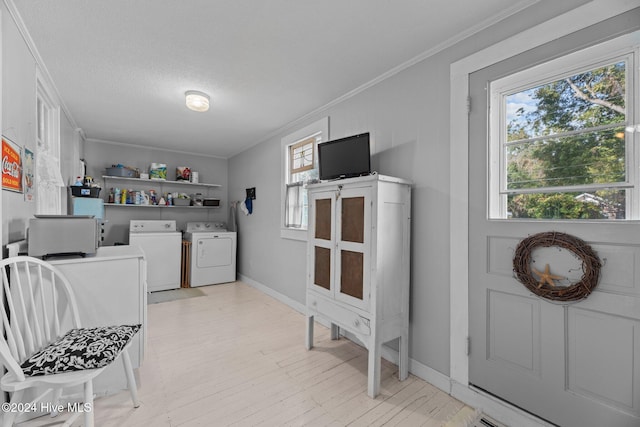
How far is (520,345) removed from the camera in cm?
161

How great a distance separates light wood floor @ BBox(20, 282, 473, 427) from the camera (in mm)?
1672

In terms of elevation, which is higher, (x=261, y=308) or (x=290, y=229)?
(x=290, y=229)

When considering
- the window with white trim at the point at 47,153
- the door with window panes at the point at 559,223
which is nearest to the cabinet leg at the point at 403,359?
the door with window panes at the point at 559,223

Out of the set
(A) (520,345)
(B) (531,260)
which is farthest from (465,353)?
(B) (531,260)

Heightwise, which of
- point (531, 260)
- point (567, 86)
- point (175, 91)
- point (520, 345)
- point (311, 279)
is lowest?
point (520, 345)

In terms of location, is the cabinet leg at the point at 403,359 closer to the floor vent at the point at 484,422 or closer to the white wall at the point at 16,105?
the floor vent at the point at 484,422

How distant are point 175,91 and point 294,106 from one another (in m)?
1.19

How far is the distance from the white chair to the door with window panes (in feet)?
6.98

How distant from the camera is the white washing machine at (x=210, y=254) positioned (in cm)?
459

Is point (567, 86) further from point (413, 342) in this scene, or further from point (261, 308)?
point (261, 308)

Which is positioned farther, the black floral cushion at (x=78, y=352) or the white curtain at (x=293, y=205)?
the white curtain at (x=293, y=205)

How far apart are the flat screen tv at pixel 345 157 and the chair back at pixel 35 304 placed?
6.52ft

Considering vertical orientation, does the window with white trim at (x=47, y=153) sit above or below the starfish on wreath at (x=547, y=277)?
above

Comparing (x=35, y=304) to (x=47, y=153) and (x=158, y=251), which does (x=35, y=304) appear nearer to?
(x=47, y=153)
